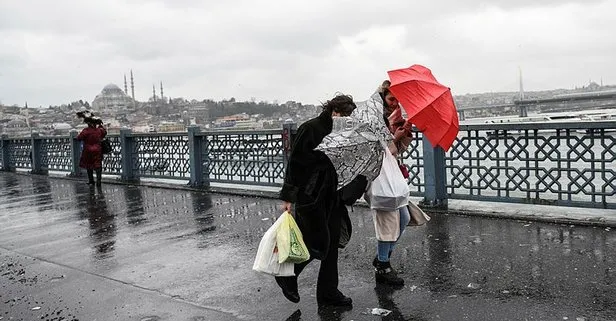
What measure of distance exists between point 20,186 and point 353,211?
11.0 meters

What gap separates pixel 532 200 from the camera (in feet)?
23.5

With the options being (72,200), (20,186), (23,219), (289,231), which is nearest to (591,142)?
(289,231)

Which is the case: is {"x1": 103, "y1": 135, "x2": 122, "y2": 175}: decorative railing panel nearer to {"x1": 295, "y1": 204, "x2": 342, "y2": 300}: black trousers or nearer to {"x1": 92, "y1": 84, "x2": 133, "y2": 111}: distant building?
{"x1": 295, "y1": 204, "x2": 342, "y2": 300}: black trousers

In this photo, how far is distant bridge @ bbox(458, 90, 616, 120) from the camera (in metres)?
9.23

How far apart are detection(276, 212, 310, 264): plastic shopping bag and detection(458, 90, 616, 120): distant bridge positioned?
5.15m

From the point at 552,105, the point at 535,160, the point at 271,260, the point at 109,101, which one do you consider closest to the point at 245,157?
the point at 535,160

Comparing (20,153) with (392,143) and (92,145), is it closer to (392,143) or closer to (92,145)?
(92,145)

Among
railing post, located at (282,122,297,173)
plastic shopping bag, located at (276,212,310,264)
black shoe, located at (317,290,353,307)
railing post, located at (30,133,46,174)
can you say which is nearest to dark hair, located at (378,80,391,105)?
plastic shopping bag, located at (276,212,310,264)

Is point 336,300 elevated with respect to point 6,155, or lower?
lower

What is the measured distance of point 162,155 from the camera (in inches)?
505

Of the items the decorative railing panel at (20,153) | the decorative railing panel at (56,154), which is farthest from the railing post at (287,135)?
the decorative railing panel at (20,153)

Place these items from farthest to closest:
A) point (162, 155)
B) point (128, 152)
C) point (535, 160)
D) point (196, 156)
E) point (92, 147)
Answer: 1. point (128, 152)
2. point (92, 147)
3. point (162, 155)
4. point (196, 156)
5. point (535, 160)

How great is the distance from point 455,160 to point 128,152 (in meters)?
8.81

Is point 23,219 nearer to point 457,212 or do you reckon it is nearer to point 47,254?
point 47,254
